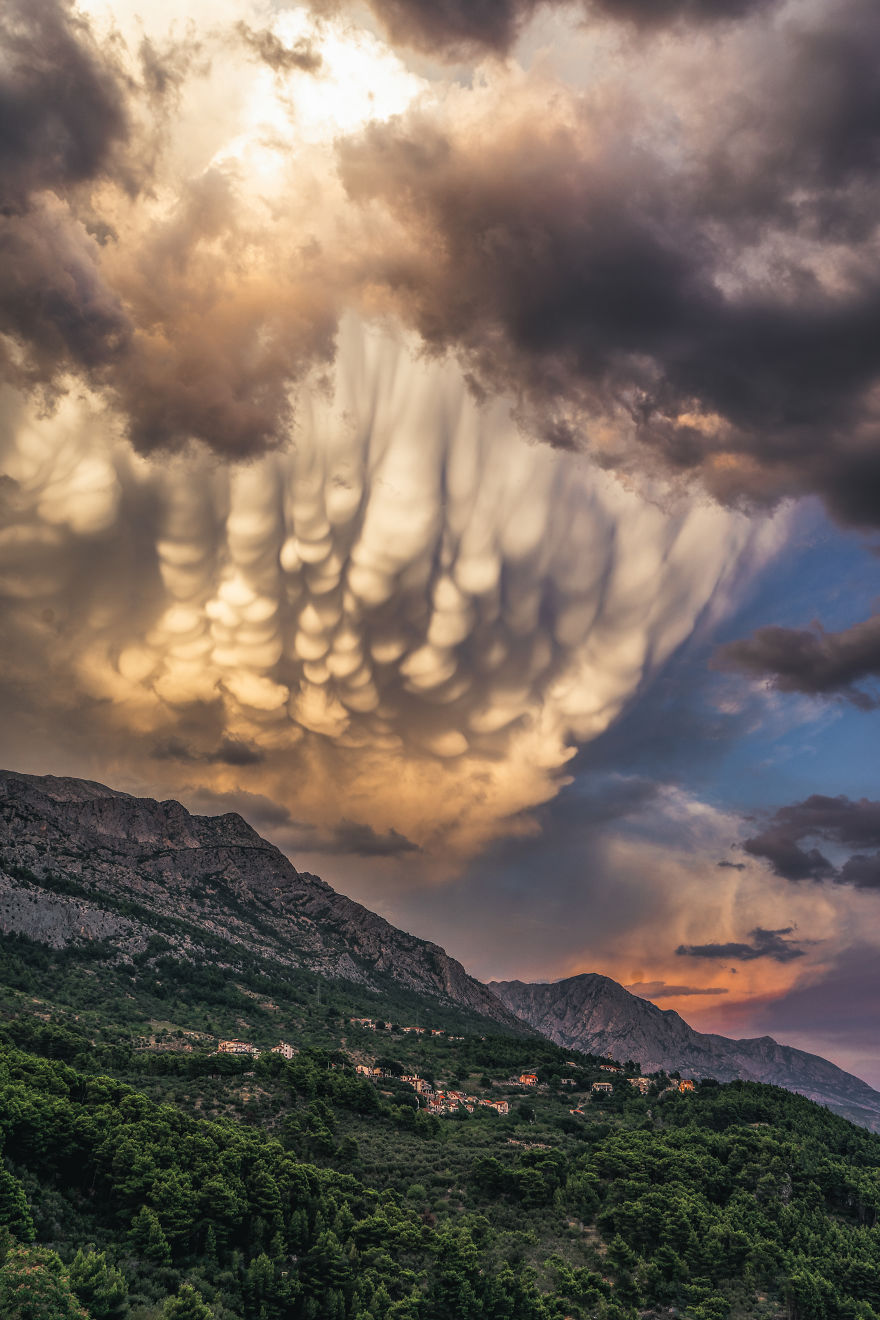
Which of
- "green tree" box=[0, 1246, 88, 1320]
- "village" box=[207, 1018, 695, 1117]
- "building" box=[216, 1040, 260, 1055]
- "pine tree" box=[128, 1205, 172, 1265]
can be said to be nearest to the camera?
"green tree" box=[0, 1246, 88, 1320]

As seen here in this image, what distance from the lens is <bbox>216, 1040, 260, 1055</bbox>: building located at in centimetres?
12625

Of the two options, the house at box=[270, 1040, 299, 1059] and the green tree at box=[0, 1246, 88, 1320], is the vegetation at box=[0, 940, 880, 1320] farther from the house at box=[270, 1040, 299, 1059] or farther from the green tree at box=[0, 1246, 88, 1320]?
the house at box=[270, 1040, 299, 1059]

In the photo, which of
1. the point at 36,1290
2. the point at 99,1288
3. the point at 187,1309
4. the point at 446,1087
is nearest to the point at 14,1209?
the point at 99,1288

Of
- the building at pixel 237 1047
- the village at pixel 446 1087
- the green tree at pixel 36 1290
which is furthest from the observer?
the building at pixel 237 1047

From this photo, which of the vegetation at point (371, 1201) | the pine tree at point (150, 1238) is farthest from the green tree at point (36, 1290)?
the pine tree at point (150, 1238)

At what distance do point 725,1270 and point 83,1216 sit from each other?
5936 cm

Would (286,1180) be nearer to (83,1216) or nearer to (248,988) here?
(83,1216)

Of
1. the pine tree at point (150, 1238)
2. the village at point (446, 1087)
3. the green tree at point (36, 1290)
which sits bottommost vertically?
the pine tree at point (150, 1238)

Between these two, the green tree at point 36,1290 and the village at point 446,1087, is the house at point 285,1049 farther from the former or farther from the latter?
the green tree at point 36,1290

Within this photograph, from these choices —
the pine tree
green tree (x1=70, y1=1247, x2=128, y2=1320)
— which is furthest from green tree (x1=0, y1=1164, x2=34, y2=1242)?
the pine tree

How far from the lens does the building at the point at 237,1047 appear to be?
4970 inches

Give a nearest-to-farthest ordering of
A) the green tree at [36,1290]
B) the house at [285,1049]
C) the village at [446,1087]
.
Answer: the green tree at [36,1290] → the village at [446,1087] → the house at [285,1049]

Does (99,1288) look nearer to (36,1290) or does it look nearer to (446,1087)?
(36,1290)

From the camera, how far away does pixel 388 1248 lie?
60.3 m
